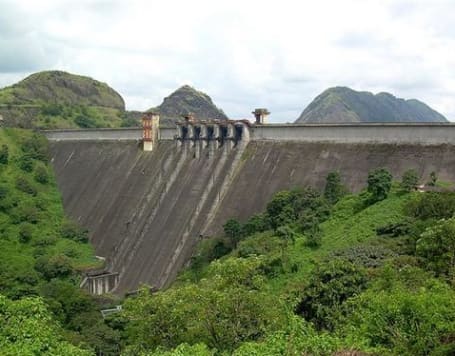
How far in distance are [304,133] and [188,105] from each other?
67.3 metres

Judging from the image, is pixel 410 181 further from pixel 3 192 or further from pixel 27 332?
pixel 3 192

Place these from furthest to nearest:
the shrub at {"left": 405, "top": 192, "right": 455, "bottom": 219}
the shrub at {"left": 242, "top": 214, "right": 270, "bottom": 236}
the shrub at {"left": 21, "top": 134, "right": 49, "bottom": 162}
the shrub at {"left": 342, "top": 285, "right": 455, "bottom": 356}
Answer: the shrub at {"left": 21, "top": 134, "right": 49, "bottom": 162}
the shrub at {"left": 242, "top": 214, "right": 270, "bottom": 236}
the shrub at {"left": 405, "top": 192, "right": 455, "bottom": 219}
the shrub at {"left": 342, "top": 285, "right": 455, "bottom": 356}

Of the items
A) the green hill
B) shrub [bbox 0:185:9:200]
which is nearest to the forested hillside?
shrub [bbox 0:185:9:200]

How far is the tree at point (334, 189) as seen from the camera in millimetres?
32344

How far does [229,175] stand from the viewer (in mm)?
41094

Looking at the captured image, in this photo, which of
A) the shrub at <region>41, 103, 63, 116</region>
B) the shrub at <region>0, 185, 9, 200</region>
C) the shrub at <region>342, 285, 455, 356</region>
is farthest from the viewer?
the shrub at <region>41, 103, 63, 116</region>

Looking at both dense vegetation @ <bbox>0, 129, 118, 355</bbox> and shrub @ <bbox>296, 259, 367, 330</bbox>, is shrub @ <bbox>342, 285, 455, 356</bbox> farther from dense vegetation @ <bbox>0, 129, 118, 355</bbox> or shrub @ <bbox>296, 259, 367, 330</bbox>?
dense vegetation @ <bbox>0, 129, 118, 355</bbox>

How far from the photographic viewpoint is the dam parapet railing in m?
32.7

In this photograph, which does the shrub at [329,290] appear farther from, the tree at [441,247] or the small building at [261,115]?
the small building at [261,115]

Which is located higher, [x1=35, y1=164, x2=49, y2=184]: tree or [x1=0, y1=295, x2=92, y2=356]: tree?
[x1=35, y1=164, x2=49, y2=184]: tree

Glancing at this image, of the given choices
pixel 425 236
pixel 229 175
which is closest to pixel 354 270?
pixel 425 236

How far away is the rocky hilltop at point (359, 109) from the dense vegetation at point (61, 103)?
49176 millimetres

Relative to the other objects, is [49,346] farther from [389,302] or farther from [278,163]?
[278,163]

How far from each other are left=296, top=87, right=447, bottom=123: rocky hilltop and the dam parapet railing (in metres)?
85.3
